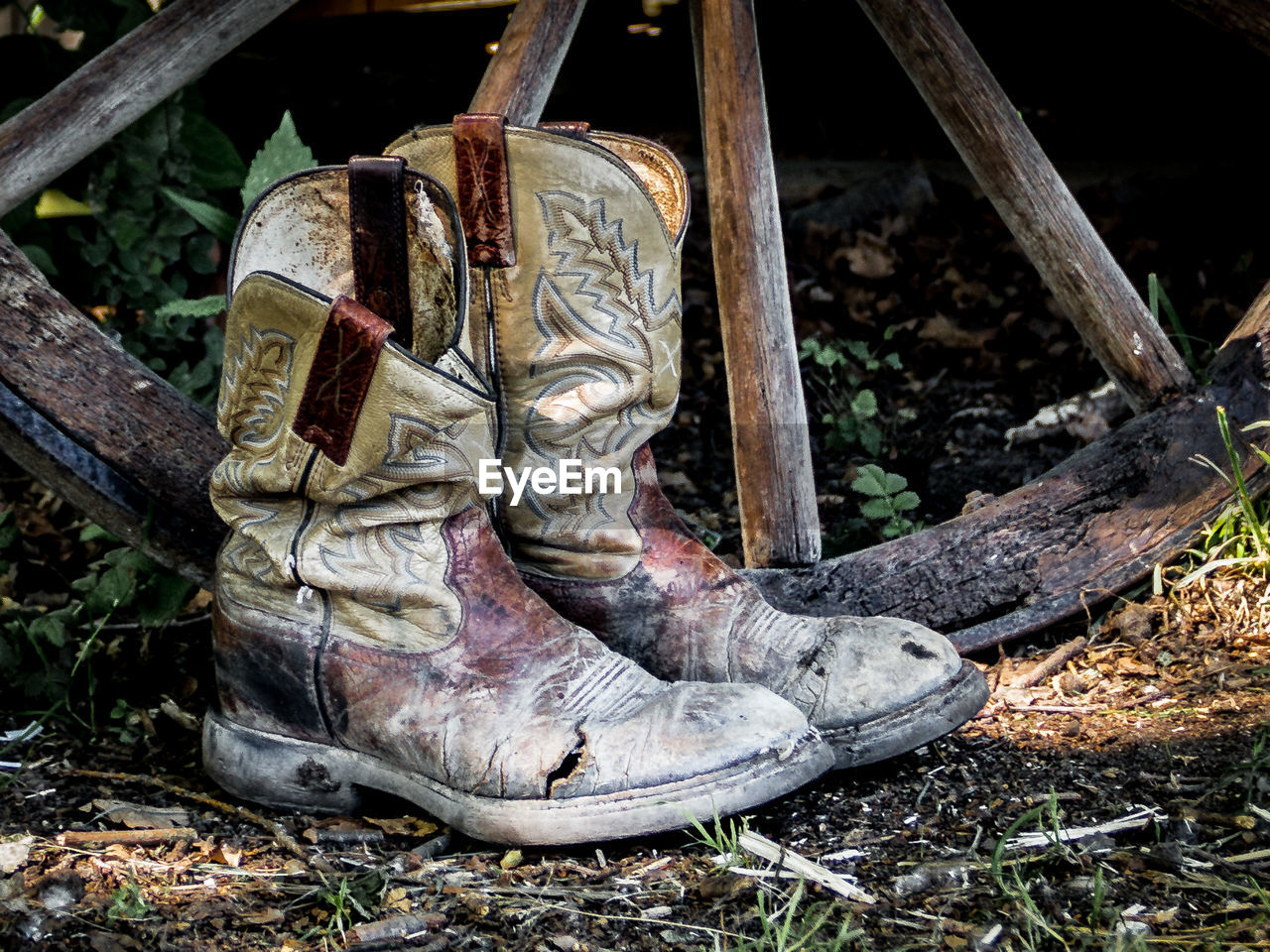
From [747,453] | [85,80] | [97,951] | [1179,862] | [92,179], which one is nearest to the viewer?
[97,951]

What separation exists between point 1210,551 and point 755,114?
99cm

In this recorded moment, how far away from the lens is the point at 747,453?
78.8 inches

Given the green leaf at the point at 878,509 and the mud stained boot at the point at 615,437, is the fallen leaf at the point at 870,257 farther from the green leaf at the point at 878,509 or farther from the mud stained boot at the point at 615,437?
the mud stained boot at the point at 615,437

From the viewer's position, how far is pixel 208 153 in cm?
235

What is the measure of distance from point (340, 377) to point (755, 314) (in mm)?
810

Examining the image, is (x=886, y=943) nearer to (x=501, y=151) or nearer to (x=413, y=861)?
(x=413, y=861)

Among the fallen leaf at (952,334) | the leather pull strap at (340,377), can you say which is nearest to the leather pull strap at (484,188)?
the leather pull strap at (340,377)

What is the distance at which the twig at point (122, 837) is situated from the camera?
4.69 ft

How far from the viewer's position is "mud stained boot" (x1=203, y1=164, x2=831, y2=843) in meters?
1.39

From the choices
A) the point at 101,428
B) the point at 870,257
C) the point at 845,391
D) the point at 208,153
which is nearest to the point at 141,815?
the point at 101,428

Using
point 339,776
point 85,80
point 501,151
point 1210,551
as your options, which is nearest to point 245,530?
point 339,776

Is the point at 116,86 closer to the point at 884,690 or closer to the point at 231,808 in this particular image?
the point at 231,808

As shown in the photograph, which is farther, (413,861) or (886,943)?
(413,861)

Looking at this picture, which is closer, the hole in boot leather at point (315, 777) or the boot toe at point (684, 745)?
the boot toe at point (684, 745)
